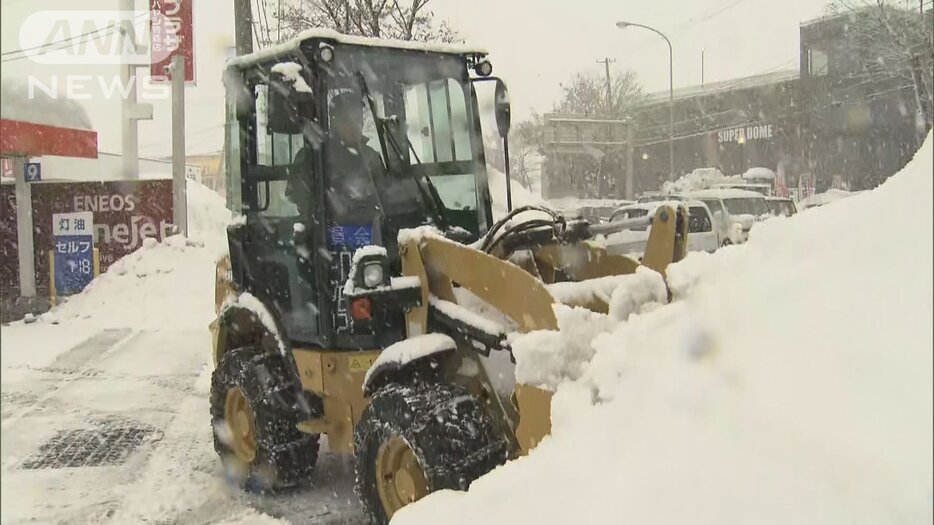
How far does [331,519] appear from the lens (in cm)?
495

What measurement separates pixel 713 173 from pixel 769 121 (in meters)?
5.41

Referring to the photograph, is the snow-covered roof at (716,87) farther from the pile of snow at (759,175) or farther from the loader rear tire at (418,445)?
the loader rear tire at (418,445)

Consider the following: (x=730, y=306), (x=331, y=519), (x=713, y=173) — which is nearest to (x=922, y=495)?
(x=730, y=306)

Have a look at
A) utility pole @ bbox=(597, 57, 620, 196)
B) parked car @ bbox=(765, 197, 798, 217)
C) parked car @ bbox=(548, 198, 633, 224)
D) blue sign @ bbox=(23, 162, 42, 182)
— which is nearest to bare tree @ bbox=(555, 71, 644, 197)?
utility pole @ bbox=(597, 57, 620, 196)

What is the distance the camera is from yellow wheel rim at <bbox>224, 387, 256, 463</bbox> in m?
5.52

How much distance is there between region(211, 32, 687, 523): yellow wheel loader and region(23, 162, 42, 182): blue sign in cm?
1179

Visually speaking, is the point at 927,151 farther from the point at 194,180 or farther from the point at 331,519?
the point at 194,180

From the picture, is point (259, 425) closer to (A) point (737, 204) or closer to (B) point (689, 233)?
(B) point (689, 233)

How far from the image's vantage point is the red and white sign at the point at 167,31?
16359 millimetres

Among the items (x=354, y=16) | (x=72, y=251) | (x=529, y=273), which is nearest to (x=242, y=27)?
(x=354, y=16)

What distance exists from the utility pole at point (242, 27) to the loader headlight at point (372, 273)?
7631mm

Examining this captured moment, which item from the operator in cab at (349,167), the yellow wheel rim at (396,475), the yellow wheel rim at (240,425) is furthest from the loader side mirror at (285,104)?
the yellow wheel rim at (240,425)

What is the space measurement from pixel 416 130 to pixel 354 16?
9752 millimetres

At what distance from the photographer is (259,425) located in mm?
5129
